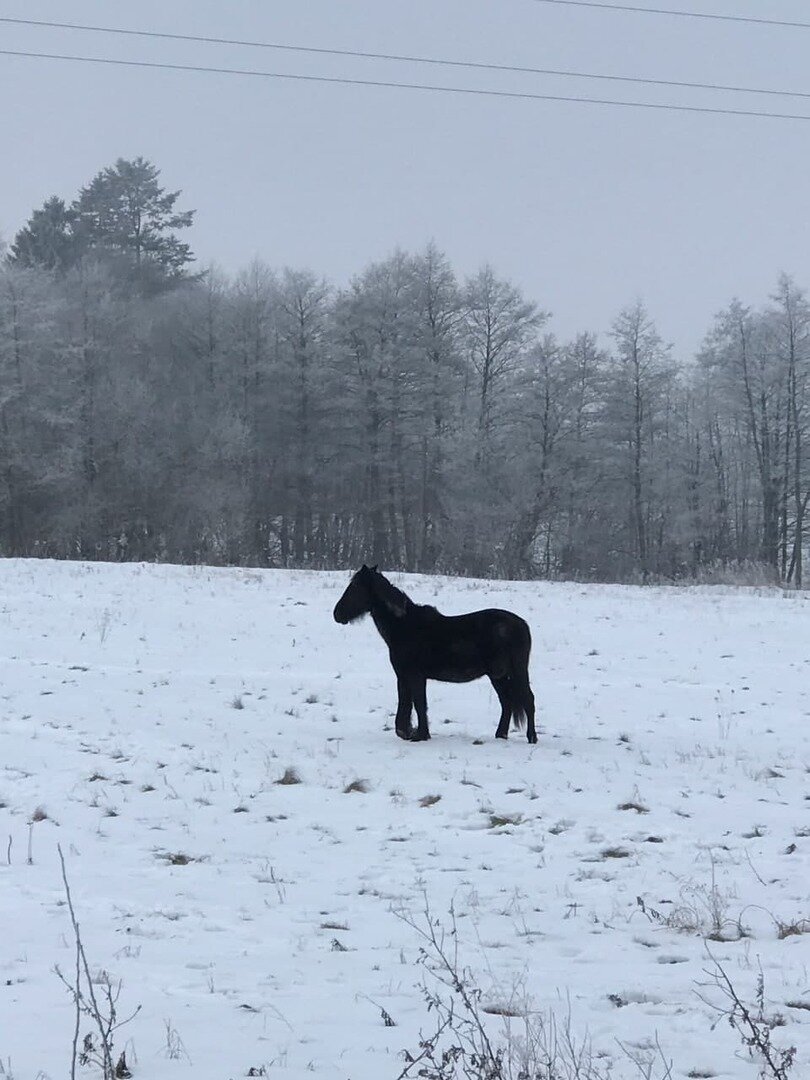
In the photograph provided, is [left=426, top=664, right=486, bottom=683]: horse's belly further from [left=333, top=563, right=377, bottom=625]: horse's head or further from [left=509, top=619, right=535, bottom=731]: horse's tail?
[left=333, top=563, right=377, bottom=625]: horse's head

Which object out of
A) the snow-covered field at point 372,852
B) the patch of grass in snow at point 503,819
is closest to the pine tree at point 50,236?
the snow-covered field at point 372,852

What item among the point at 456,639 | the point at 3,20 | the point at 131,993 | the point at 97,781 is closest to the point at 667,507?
the point at 3,20

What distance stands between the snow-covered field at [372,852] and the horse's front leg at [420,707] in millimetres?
228

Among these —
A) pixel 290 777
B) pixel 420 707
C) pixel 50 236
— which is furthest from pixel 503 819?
pixel 50 236

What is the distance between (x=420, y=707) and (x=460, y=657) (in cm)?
69

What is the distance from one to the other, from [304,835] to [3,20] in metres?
22.9

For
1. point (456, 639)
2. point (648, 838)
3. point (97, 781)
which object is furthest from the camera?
point (456, 639)

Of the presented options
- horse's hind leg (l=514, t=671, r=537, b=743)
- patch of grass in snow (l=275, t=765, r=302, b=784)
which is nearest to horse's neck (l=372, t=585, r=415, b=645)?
horse's hind leg (l=514, t=671, r=537, b=743)

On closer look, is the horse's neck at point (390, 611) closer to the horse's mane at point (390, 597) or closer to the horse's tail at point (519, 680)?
the horse's mane at point (390, 597)

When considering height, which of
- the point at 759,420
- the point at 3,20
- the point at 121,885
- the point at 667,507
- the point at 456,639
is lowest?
the point at 121,885

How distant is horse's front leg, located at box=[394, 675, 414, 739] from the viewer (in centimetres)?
1106

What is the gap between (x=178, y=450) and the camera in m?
48.2

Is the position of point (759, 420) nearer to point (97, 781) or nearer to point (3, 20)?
point (3, 20)

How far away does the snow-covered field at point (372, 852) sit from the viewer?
459 centimetres
